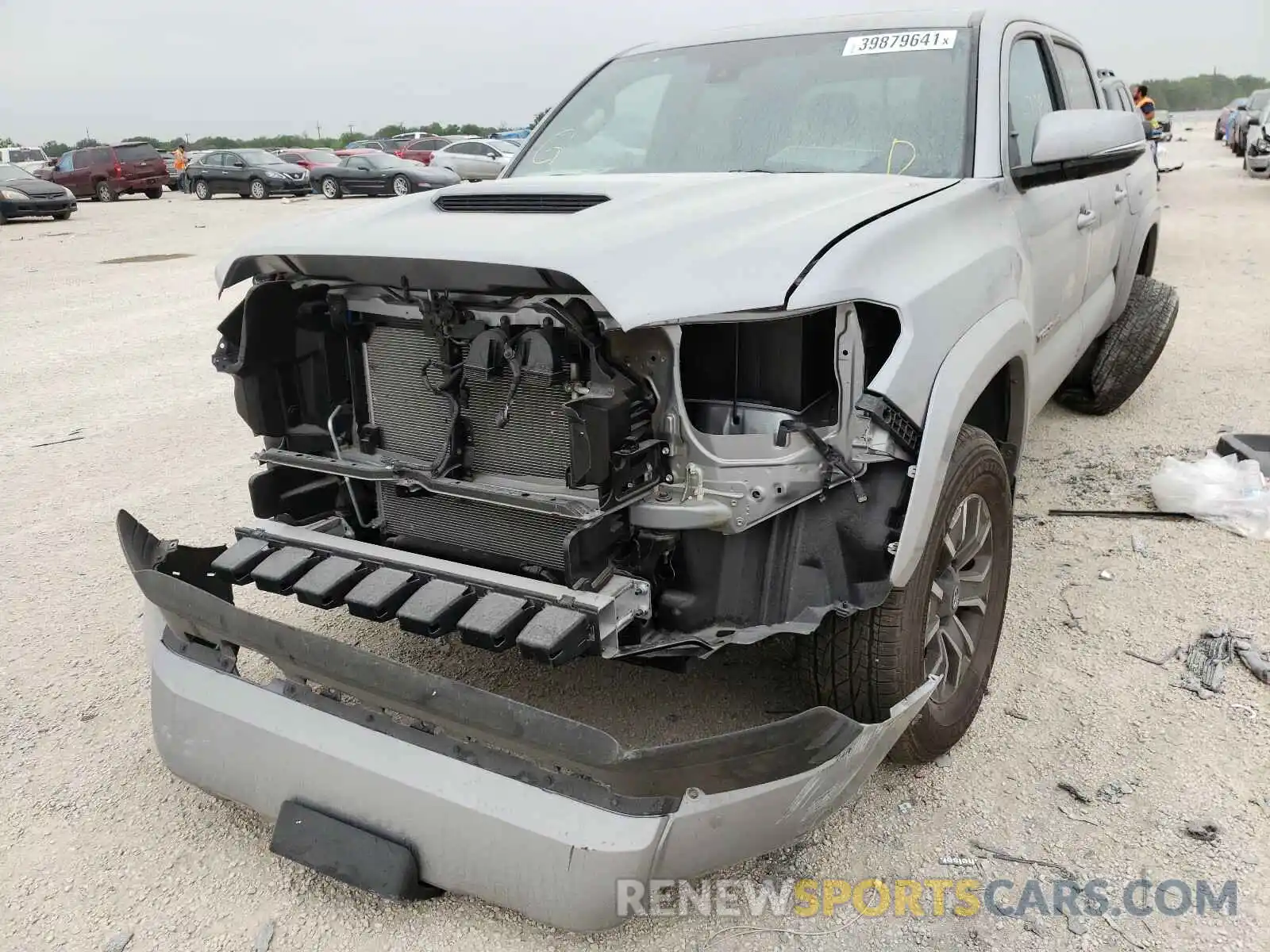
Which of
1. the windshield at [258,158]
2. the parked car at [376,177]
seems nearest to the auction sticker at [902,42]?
the parked car at [376,177]

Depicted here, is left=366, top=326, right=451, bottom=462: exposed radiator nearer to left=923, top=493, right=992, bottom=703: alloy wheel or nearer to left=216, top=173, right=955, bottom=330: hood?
left=216, top=173, right=955, bottom=330: hood

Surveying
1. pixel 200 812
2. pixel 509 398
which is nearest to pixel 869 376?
pixel 509 398

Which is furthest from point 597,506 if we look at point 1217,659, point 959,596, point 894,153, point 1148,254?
point 1148,254

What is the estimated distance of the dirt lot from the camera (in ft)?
7.33

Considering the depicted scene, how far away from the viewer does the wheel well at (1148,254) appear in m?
5.96

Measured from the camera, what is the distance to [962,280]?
2.51 meters

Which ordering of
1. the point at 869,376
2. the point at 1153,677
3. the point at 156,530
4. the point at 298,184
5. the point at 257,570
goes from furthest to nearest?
1. the point at 298,184
2. the point at 156,530
3. the point at 1153,677
4. the point at 257,570
5. the point at 869,376

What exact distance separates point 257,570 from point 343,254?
2.64 feet

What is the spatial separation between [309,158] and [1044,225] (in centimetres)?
2658

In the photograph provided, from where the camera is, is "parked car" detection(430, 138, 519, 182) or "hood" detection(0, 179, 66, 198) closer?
"hood" detection(0, 179, 66, 198)

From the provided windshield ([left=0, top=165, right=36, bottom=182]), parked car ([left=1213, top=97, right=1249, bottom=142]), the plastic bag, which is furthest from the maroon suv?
parked car ([left=1213, top=97, right=1249, bottom=142])

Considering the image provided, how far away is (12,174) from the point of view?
20.8 metres

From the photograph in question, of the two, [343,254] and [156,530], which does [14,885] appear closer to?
[343,254]

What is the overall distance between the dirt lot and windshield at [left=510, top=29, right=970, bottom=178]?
1.61 meters
